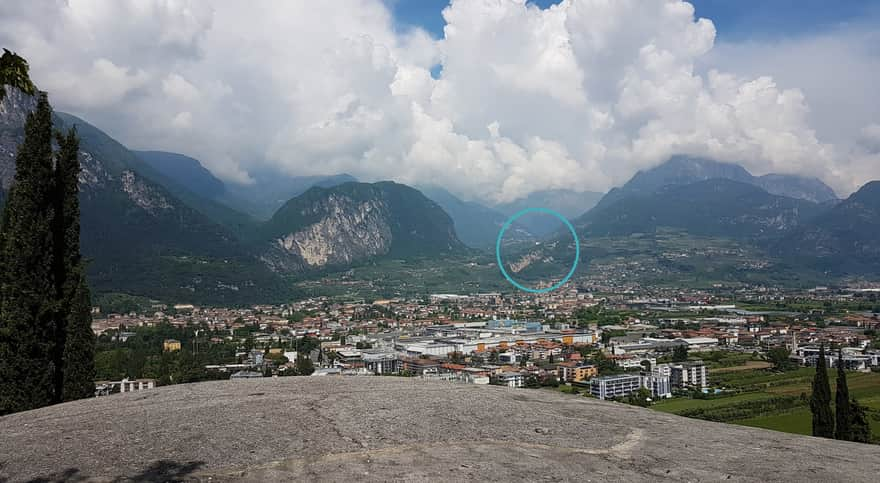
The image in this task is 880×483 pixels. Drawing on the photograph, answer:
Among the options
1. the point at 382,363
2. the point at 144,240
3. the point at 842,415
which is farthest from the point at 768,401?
the point at 144,240

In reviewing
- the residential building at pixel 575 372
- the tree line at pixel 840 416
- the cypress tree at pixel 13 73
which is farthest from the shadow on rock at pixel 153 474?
the residential building at pixel 575 372

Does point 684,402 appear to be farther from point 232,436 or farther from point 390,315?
point 390,315

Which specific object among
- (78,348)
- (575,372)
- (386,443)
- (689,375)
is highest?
(78,348)

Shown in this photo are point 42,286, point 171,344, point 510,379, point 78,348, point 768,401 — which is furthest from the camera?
point 171,344

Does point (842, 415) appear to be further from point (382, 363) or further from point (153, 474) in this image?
point (382, 363)

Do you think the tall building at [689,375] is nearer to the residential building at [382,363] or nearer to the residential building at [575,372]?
the residential building at [575,372]

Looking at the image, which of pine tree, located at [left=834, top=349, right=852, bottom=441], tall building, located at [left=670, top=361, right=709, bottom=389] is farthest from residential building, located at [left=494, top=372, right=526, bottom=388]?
pine tree, located at [left=834, top=349, right=852, bottom=441]

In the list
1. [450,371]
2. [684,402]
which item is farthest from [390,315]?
[684,402]
